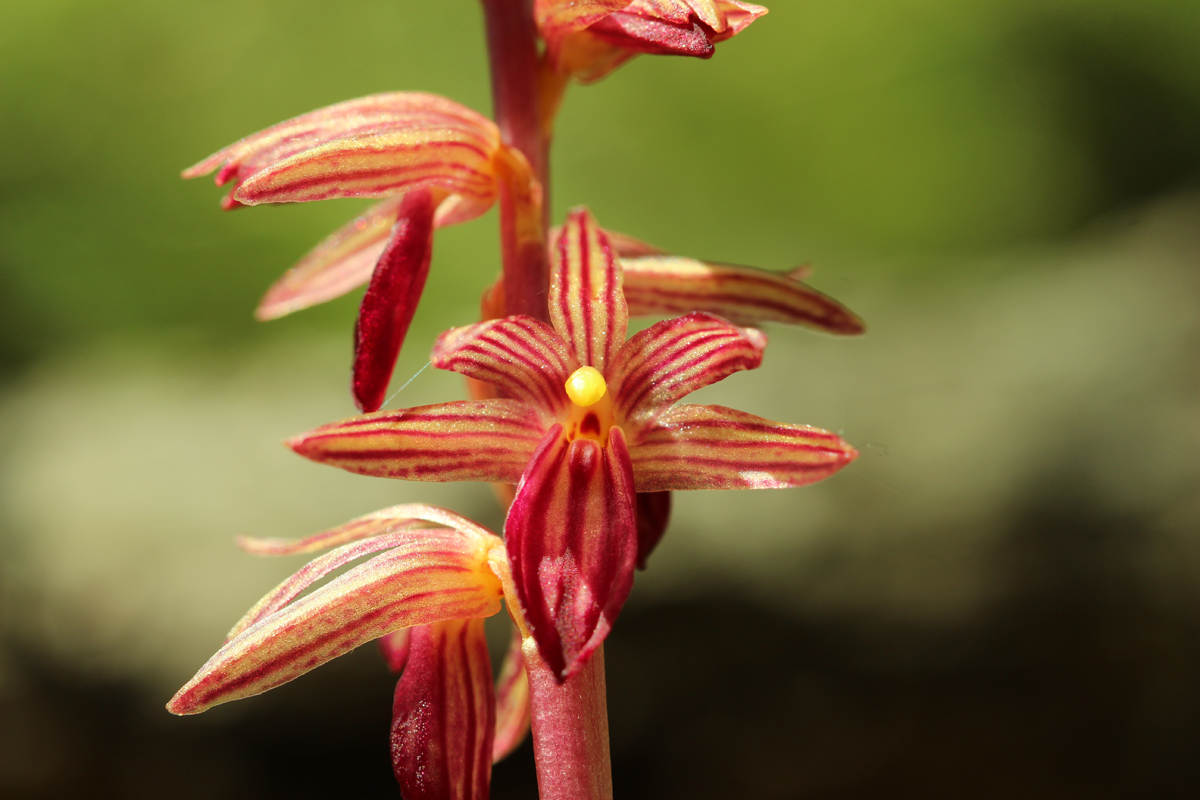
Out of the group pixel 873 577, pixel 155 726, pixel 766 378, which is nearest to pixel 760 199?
pixel 766 378

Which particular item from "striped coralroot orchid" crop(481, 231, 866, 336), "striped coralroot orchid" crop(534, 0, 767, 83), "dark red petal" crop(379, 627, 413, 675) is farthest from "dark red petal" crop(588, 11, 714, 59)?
"dark red petal" crop(379, 627, 413, 675)

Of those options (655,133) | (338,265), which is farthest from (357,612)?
(655,133)

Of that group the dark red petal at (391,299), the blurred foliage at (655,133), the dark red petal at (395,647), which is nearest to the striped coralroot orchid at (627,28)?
the dark red petal at (391,299)

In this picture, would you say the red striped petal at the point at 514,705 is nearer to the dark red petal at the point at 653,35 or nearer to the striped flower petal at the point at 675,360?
the striped flower petal at the point at 675,360

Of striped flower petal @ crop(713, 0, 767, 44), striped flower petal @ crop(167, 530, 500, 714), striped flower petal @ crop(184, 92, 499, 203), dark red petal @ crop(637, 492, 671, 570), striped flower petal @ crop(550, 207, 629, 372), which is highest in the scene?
striped flower petal @ crop(713, 0, 767, 44)

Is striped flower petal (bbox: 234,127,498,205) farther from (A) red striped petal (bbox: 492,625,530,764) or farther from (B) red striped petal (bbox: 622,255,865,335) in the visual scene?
(A) red striped petal (bbox: 492,625,530,764)

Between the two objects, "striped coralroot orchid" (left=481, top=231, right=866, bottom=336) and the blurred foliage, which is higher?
the blurred foliage
